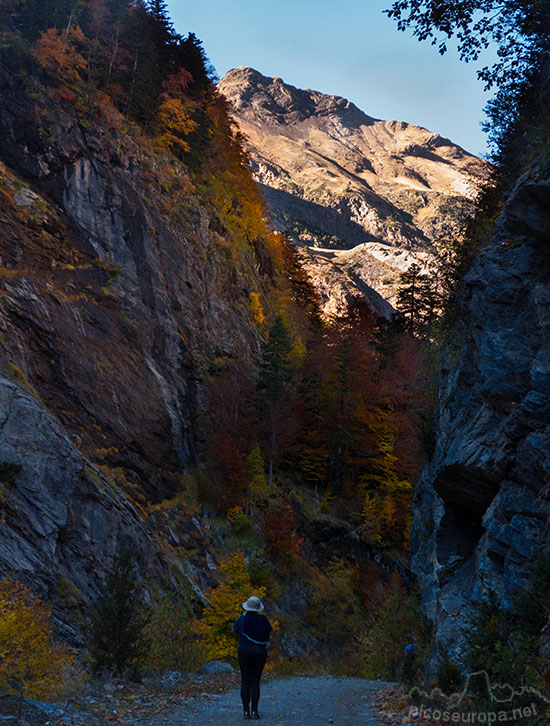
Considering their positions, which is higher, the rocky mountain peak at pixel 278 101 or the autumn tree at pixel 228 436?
the rocky mountain peak at pixel 278 101

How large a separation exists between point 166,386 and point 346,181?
124 meters

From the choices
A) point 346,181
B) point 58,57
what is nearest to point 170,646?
point 58,57

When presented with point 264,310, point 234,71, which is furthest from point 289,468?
point 234,71

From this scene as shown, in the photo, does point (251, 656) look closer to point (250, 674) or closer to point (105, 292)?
point (250, 674)

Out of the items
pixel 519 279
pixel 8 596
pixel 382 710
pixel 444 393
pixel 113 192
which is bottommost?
pixel 382 710

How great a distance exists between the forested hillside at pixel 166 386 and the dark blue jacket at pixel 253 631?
495 cm

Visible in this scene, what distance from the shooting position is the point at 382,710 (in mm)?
8867

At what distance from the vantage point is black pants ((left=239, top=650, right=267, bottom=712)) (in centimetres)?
799

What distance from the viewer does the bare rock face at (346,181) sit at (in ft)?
311

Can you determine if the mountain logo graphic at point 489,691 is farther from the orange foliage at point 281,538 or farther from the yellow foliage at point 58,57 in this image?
the yellow foliage at point 58,57

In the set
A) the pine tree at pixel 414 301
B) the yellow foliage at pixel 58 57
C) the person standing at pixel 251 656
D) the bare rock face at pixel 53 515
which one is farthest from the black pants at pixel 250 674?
the pine tree at pixel 414 301

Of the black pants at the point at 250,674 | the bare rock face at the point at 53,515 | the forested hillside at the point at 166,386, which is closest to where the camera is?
the black pants at the point at 250,674

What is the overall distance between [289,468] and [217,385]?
330 inches

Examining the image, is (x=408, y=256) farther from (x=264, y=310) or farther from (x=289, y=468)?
(x=289, y=468)
